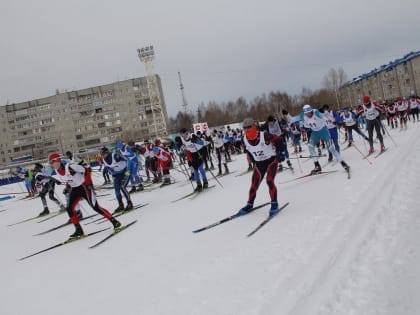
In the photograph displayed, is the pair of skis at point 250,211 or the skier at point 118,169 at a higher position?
the skier at point 118,169

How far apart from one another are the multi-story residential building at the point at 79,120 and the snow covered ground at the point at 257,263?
71.5 meters

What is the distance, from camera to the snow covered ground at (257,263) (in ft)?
10.8

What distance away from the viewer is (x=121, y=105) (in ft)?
261

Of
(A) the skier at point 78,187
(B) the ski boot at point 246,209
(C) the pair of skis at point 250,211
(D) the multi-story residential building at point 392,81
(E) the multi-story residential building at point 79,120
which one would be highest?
(E) the multi-story residential building at point 79,120

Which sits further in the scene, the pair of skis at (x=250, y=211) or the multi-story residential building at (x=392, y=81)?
the multi-story residential building at (x=392, y=81)

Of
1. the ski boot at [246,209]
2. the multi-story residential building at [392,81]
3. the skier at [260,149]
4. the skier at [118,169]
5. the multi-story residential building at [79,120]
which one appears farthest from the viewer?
the multi-story residential building at [79,120]

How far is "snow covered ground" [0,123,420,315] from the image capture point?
10.8ft

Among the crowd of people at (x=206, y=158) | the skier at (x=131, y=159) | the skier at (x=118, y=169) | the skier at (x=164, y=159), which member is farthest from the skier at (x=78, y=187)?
the skier at (x=164, y=159)

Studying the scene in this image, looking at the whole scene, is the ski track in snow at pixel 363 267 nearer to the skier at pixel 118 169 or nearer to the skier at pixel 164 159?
the skier at pixel 118 169

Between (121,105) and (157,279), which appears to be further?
(121,105)

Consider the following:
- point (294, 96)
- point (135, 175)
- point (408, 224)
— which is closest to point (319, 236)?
point (408, 224)

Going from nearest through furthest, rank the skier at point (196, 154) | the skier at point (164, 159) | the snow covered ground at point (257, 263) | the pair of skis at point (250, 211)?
the snow covered ground at point (257, 263) → the pair of skis at point (250, 211) → the skier at point (196, 154) → the skier at point (164, 159)

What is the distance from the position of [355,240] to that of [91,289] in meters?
3.42

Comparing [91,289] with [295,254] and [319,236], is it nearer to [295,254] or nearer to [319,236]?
[295,254]
